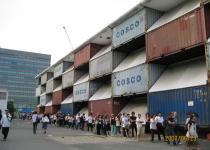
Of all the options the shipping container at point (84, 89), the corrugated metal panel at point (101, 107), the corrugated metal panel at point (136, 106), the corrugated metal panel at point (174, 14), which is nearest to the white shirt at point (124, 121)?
the corrugated metal panel at point (136, 106)

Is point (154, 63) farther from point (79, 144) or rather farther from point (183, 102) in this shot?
point (79, 144)

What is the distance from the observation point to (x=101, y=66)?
105 ft

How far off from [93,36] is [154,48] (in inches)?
536

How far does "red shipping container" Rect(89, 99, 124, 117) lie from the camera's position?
92.1ft

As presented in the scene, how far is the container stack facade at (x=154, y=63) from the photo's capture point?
56.4 ft

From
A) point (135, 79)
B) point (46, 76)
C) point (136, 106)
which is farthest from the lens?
point (46, 76)

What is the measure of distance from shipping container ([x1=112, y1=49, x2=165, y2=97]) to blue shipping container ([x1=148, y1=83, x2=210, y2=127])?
1.73 metres

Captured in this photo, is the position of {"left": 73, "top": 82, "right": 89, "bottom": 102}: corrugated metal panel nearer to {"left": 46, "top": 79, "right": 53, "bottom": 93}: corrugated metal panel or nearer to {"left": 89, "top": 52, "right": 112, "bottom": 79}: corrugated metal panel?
{"left": 89, "top": 52, "right": 112, "bottom": 79}: corrugated metal panel

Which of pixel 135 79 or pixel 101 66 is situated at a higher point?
pixel 101 66

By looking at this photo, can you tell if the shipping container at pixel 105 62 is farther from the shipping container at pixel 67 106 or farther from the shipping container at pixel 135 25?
the shipping container at pixel 67 106

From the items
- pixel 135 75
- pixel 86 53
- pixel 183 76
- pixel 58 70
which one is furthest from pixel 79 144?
pixel 58 70

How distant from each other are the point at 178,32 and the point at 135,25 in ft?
21.6

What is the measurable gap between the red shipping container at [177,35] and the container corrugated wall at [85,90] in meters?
14.1

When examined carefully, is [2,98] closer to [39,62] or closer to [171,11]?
[171,11]
